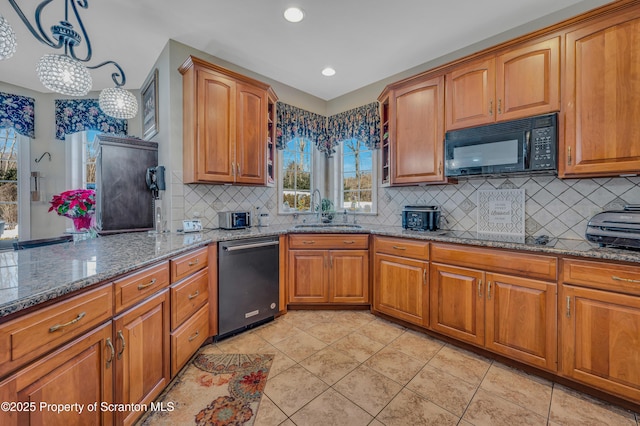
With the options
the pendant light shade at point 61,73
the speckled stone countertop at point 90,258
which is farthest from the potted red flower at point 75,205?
the pendant light shade at point 61,73

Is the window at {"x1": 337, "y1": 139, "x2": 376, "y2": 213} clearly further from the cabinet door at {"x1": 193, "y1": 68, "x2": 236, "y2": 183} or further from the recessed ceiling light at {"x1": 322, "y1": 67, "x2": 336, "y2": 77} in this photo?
the cabinet door at {"x1": 193, "y1": 68, "x2": 236, "y2": 183}

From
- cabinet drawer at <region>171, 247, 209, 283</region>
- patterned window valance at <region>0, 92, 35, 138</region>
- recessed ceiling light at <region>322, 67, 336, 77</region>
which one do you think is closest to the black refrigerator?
cabinet drawer at <region>171, 247, 209, 283</region>

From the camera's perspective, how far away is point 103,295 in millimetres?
1163

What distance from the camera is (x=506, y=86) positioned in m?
2.16

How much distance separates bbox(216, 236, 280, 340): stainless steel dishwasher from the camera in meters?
2.29

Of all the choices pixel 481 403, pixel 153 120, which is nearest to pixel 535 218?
pixel 481 403

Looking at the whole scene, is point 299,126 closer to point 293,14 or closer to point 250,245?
point 293,14

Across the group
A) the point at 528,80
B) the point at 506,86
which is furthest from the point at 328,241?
the point at 528,80

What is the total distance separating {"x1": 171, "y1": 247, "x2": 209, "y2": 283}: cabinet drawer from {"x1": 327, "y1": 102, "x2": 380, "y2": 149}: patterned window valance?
2.35 metres

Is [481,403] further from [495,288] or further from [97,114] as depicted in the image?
[97,114]

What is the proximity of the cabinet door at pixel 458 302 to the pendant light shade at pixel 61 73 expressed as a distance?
2855 mm

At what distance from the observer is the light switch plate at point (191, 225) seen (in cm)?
247

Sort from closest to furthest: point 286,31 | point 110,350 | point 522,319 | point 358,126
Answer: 1. point 110,350
2. point 522,319
3. point 286,31
4. point 358,126

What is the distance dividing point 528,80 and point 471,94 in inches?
15.8
